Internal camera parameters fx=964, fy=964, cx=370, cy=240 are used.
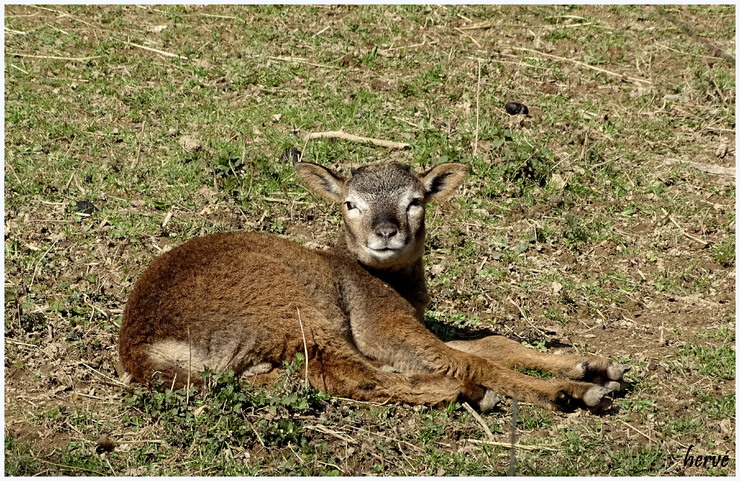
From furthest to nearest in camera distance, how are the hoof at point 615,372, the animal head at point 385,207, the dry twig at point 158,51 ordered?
the dry twig at point 158,51 → the animal head at point 385,207 → the hoof at point 615,372

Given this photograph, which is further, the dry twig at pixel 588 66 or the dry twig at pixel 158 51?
the dry twig at pixel 588 66

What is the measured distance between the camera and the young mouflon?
788 centimetres

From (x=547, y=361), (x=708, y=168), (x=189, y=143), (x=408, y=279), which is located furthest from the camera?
(x=708, y=168)

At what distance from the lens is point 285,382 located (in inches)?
309

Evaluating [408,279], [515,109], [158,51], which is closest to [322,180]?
[408,279]

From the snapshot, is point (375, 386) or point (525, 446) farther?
point (375, 386)

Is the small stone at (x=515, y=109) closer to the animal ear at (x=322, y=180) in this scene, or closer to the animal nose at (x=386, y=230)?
the animal ear at (x=322, y=180)

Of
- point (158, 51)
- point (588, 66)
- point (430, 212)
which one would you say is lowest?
point (430, 212)

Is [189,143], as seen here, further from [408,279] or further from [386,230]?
[386,230]

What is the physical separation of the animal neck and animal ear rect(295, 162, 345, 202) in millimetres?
570

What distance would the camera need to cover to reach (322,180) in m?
9.77

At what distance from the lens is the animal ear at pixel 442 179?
31.6 ft

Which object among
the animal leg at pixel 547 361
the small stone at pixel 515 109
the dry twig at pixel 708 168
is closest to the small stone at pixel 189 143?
the small stone at pixel 515 109

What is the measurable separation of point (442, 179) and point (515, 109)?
15.2 ft
